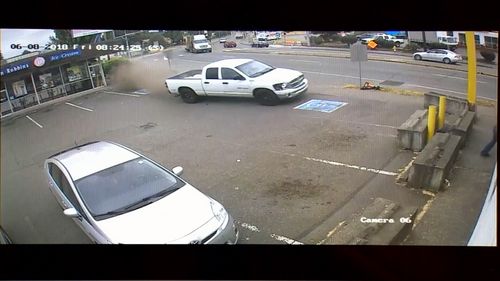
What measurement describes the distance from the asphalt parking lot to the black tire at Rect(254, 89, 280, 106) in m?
0.04

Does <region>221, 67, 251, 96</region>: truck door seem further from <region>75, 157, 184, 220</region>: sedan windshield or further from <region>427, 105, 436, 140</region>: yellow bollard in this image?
<region>427, 105, 436, 140</region>: yellow bollard

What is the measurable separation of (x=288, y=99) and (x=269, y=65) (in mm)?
230

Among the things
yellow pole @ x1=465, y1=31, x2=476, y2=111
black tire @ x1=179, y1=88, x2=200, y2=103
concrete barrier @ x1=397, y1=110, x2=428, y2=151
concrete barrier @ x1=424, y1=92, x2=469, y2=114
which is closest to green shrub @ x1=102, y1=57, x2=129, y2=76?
black tire @ x1=179, y1=88, x2=200, y2=103

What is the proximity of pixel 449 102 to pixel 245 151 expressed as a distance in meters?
1.17

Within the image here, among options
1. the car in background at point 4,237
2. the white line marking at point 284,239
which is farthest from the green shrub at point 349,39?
the car in background at point 4,237

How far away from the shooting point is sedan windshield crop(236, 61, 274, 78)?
2.39 m

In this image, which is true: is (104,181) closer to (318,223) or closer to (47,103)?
(47,103)

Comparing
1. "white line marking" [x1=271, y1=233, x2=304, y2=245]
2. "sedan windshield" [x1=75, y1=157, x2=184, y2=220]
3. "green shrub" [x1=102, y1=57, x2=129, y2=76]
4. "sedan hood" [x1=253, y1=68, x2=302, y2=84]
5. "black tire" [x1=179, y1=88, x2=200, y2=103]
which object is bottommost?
"white line marking" [x1=271, y1=233, x2=304, y2=245]

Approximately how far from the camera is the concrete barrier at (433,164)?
87.5 inches

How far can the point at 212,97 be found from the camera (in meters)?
2.47

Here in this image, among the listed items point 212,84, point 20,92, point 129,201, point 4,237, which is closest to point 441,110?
point 212,84

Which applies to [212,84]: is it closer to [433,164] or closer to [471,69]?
[433,164]

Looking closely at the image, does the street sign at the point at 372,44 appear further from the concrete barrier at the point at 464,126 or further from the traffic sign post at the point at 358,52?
the concrete barrier at the point at 464,126

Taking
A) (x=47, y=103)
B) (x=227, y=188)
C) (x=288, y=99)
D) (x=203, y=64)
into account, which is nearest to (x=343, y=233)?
(x=227, y=188)
